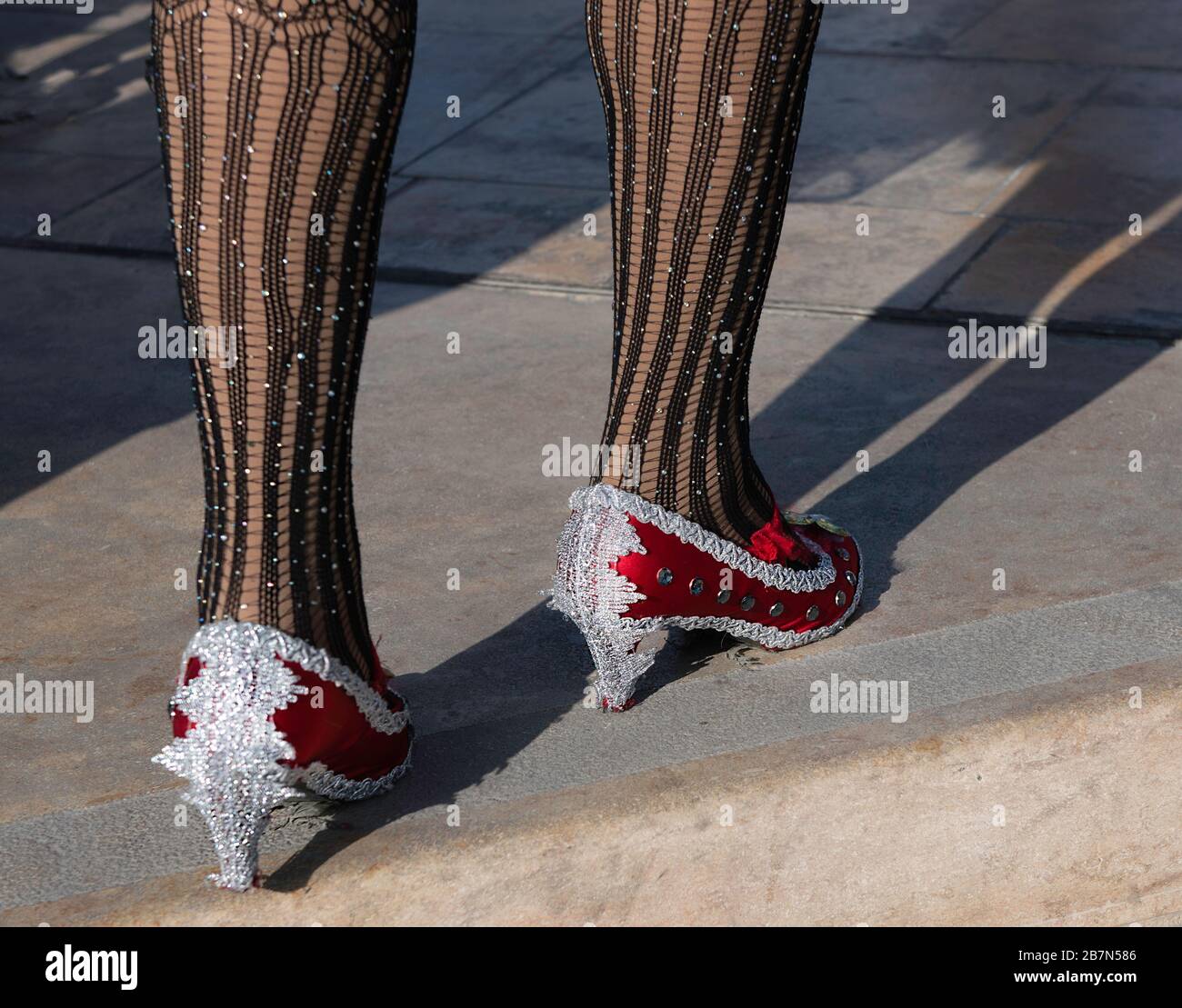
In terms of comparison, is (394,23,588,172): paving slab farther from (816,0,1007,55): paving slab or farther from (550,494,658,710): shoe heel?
(550,494,658,710): shoe heel

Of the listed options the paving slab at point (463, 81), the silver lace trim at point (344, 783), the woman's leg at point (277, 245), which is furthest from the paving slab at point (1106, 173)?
the woman's leg at point (277, 245)

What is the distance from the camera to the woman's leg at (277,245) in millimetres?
1403

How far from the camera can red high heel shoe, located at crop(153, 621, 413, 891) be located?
59.9 inches

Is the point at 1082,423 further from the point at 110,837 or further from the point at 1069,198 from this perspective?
the point at 110,837

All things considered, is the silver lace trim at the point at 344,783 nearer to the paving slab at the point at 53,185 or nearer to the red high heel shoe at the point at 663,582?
the red high heel shoe at the point at 663,582

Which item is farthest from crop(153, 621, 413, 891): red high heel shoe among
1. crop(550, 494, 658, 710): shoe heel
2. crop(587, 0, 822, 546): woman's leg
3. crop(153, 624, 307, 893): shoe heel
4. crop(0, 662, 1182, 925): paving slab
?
crop(587, 0, 822, 546): woman's leg

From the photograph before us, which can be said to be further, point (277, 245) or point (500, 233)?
point (500, 233)

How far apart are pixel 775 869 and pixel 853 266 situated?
2092mm

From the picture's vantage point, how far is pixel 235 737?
1.52 meters

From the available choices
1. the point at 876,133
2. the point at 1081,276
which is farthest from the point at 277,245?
the point at 876,133

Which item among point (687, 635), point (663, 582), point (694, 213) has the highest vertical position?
point (694, 213)

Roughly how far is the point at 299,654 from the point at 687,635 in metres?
0.69

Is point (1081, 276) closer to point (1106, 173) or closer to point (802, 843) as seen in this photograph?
point (1106, 173)
